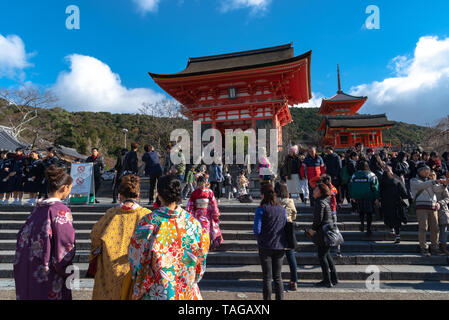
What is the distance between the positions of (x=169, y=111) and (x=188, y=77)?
9111 millimetres

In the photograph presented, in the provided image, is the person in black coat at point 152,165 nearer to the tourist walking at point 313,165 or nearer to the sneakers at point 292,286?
the tourist walking at point 313,165

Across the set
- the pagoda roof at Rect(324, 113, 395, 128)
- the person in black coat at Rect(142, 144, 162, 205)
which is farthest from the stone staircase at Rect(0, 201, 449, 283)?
the pagoda roof at Rect(324, 113, 395, 128)

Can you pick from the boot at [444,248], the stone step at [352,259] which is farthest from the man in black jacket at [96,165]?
the boot at [444,248]

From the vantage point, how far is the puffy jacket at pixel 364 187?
491 cm

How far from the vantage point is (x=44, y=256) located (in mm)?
1863

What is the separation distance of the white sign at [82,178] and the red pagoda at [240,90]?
339 inches

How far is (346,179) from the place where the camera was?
6.30m

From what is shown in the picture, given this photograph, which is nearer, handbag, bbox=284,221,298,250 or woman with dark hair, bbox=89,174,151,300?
woman with dark hair, bbox=89,174,151,300

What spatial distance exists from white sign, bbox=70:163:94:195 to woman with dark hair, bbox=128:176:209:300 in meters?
6.33

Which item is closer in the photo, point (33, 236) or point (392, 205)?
point (33, 236)

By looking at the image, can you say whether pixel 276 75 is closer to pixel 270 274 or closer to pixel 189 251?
pixel 270 274

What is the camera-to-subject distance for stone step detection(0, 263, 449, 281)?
3.97m

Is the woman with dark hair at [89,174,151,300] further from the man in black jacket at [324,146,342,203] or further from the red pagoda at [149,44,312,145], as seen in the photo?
the red pagoda at [149,44,312,145]
